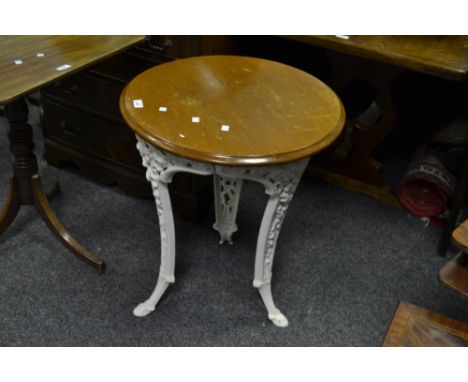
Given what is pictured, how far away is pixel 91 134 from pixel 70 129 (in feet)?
0.38

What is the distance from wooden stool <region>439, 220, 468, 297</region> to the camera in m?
1.35

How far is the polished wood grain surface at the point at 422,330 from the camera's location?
1.34m

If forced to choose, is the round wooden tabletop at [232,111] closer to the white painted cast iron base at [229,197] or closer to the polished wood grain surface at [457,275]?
the white painted cast iron base at [229,197]

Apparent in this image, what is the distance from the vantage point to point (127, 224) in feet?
7.30

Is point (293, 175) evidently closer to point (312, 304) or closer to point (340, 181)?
point (312, 304)

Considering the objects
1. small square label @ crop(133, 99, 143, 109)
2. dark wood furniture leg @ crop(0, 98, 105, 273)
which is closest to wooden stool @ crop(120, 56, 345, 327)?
small square label @ crop(133, 99, 143, 109)

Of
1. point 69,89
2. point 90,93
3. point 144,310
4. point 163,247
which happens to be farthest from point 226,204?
point 69,89

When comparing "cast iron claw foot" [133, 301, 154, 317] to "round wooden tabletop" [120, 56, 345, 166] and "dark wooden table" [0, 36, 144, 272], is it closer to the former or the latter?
"dark wooden table" [0, 36, 144, 272]

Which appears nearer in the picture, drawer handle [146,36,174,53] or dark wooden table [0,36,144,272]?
dark wooden table [0,36,144,272]

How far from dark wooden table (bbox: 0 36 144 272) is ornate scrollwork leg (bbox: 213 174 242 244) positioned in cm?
46

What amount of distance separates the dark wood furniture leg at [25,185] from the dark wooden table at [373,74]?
1028 mm

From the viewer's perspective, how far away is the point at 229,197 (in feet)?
6.63

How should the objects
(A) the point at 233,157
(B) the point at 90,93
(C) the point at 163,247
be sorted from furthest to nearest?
(B) the point at 90,93 < (C) the point at 163,247 < (A) the point at 233,157

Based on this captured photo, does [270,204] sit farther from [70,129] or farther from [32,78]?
[70,129]
